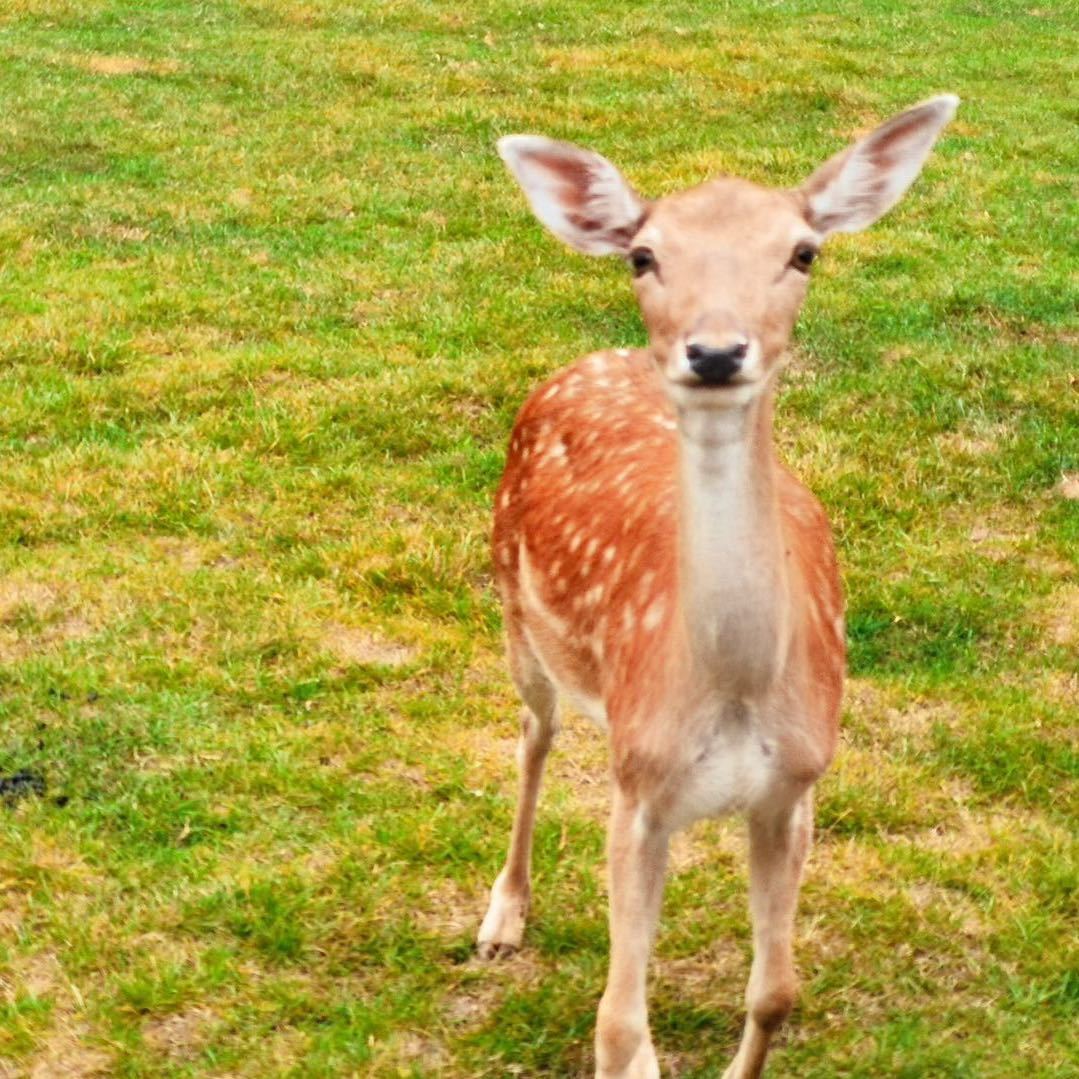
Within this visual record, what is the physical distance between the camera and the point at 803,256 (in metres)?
3.40

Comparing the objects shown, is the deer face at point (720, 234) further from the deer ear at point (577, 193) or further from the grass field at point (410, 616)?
the grass field at point (410, 616)

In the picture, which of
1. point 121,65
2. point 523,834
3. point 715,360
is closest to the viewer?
point 715,360

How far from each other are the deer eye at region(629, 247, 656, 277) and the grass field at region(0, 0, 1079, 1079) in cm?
207

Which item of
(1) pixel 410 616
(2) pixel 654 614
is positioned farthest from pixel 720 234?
(1) pixel 410 616

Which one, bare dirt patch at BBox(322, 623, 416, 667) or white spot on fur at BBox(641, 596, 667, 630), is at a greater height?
white spot on fur at BBox(641, 596, 667, 630)

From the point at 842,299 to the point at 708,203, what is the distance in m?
6.52

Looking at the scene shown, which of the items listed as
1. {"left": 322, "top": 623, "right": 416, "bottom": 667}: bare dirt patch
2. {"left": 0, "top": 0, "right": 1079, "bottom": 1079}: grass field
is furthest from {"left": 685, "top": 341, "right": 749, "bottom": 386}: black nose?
{"left": 322, "top": 623, "right": 416, "bottom": 667}: bare dirt patch

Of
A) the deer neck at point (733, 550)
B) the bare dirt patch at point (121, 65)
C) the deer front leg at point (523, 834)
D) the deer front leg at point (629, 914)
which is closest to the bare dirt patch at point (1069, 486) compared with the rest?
the deer front leg at point (523, 834)

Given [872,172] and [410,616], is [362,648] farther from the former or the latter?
[872,172]

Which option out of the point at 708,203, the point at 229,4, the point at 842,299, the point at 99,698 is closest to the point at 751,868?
the point at 708,203

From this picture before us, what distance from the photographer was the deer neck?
326 centimetres

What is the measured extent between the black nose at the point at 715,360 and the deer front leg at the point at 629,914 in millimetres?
1107

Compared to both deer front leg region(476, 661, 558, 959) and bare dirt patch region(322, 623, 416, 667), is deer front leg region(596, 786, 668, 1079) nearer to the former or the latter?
deer front leg region(476, 661, 558, 959)

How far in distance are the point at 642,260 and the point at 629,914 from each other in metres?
1.43
